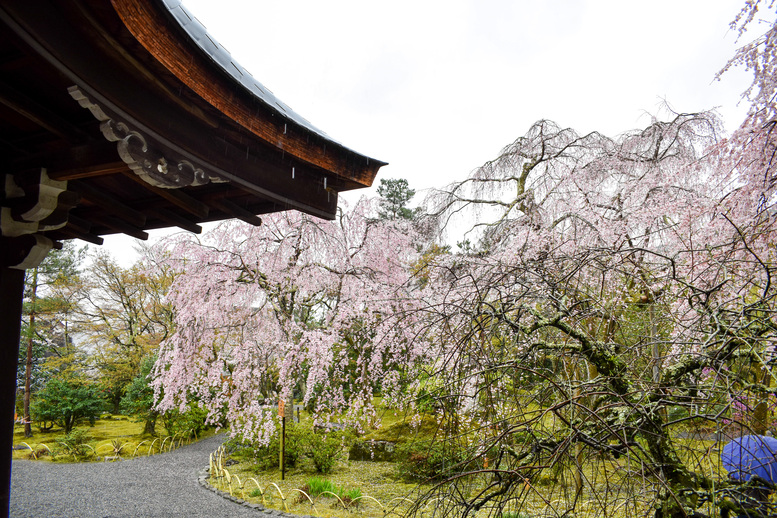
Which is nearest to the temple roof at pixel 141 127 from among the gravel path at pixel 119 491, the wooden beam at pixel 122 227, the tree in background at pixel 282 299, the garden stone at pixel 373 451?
the wooden beam at pixel 122 227

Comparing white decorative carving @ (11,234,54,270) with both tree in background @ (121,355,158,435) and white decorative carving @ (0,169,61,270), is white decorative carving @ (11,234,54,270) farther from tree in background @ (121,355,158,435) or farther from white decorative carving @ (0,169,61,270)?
tree in background @ (121,355,158,435)

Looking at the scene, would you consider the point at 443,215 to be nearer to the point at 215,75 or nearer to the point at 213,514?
the point at 213,514

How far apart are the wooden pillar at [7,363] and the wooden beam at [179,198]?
946 mm

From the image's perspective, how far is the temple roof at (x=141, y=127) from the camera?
4.17ft

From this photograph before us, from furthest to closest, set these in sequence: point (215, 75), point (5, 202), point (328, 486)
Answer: point (328, 486) < point (5, 202) < point (215, 75)

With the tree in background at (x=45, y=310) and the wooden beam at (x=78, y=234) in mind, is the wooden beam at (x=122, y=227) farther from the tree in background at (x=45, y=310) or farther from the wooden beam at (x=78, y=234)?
the tree in background at (x=45, y=310)

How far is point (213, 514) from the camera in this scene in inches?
227

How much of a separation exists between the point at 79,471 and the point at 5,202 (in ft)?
27.7

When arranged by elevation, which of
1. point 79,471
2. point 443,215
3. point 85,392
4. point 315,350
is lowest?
point 79,471

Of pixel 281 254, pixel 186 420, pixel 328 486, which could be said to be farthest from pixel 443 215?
pixel 186 420

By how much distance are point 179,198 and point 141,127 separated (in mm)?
718

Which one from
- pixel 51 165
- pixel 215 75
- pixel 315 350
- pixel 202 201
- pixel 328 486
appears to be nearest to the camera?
pixel 215 75

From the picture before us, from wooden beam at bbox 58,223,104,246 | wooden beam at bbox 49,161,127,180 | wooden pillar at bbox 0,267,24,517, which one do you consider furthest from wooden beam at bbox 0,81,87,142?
wooden beam at bbox 58,223,104,246

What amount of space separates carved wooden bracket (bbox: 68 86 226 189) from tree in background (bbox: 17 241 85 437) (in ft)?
45.2
